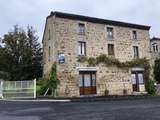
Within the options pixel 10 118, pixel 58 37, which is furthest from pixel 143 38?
pixel 10 118

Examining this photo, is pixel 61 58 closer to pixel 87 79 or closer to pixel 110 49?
pixel 87 79

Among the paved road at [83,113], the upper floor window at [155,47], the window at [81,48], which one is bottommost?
the paved road at [83,113]

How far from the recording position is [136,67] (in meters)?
34.7

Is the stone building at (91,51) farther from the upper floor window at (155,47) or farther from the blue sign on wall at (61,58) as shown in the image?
the upper floor window at (155,47)

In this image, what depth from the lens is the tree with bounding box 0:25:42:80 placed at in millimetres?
43062

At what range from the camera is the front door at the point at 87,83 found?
30636 millimetres

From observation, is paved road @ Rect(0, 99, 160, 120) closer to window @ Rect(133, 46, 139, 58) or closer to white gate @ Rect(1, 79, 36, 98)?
white gate @ Rect(1, 79, 36, 98)

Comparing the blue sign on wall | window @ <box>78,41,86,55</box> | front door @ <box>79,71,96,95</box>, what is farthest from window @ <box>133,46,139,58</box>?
the blue sign on wall

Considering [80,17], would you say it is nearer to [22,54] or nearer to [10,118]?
[22,54]

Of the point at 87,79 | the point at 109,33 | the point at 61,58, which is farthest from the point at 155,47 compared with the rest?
the point at 61,58

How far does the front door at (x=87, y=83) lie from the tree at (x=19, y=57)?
49.3ft

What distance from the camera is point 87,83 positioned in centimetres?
3103

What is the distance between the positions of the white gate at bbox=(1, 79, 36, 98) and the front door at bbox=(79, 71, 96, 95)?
19.2 feet

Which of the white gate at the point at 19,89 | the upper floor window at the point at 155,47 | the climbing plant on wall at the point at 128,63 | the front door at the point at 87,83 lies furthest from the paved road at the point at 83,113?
the upper floor window at the point at 155,47
